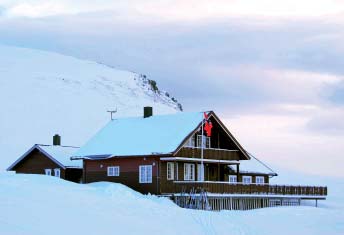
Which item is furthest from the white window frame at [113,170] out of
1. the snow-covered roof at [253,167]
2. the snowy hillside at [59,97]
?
the snowy hillside at [59,97]

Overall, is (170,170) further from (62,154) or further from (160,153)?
(62,154)

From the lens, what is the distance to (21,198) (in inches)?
1265

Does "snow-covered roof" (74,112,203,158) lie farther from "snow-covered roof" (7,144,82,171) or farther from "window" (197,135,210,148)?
"snow-covered roof" (7,144,82,171)

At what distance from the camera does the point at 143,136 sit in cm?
5188

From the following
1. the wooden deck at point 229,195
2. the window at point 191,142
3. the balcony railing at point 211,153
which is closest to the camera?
the wooden deck at point 229,195

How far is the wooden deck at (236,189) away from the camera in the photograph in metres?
47.5

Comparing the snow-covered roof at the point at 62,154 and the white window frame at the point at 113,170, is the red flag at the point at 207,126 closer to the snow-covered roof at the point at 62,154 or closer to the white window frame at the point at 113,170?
the white window frame at the point at 113,170

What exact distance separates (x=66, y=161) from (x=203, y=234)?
956 inches

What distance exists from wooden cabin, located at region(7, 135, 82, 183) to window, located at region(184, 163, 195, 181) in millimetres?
9302

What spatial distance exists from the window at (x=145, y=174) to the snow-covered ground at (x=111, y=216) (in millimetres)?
4356

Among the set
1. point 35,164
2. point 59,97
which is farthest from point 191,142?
point 59,97

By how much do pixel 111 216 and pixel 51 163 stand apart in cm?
2477

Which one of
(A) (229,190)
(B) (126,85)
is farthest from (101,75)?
(A) (229,190)

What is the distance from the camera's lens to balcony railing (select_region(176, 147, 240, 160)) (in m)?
49.3
